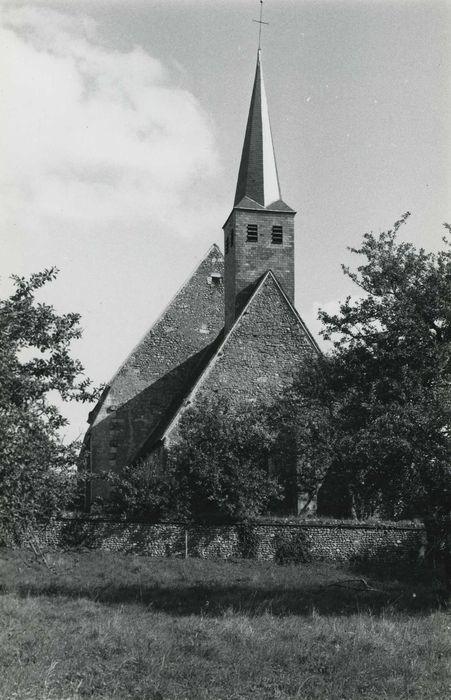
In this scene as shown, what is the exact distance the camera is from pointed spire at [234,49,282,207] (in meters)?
37.0

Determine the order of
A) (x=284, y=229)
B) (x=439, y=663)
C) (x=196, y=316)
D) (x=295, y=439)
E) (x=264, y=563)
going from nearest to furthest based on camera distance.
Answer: (x=439, y=663)
(x=264, y=563)
(x=295, y=439)
(x=284, y=229)
(x=196, y=316)

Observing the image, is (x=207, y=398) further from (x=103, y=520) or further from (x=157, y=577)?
(x=157, y=577)

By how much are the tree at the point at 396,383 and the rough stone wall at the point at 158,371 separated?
19.4m

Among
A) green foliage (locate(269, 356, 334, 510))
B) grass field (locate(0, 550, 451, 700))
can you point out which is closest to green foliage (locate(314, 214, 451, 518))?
grass field (locate(0, 550, 451, 700))

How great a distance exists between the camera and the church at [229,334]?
98.5 feet

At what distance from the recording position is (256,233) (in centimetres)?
3575

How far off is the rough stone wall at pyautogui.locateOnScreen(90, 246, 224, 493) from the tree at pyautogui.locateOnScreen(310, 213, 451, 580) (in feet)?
63.5

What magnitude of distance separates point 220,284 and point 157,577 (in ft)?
77.1

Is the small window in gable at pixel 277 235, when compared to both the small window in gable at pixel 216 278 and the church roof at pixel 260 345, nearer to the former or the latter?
the church roof at pixel 260 345

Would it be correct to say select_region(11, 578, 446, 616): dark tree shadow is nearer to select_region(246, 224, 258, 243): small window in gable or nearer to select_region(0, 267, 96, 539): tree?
select_region(0, 267, 96, 539): tree

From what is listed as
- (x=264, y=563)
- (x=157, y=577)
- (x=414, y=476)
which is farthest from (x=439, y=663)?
(x=264, y=563)

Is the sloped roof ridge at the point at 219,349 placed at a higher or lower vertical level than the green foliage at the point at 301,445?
higher

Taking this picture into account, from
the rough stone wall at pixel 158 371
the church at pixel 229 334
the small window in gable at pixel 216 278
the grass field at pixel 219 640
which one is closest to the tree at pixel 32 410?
the grass field at pixel 219 640

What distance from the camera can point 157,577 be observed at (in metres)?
19.6
